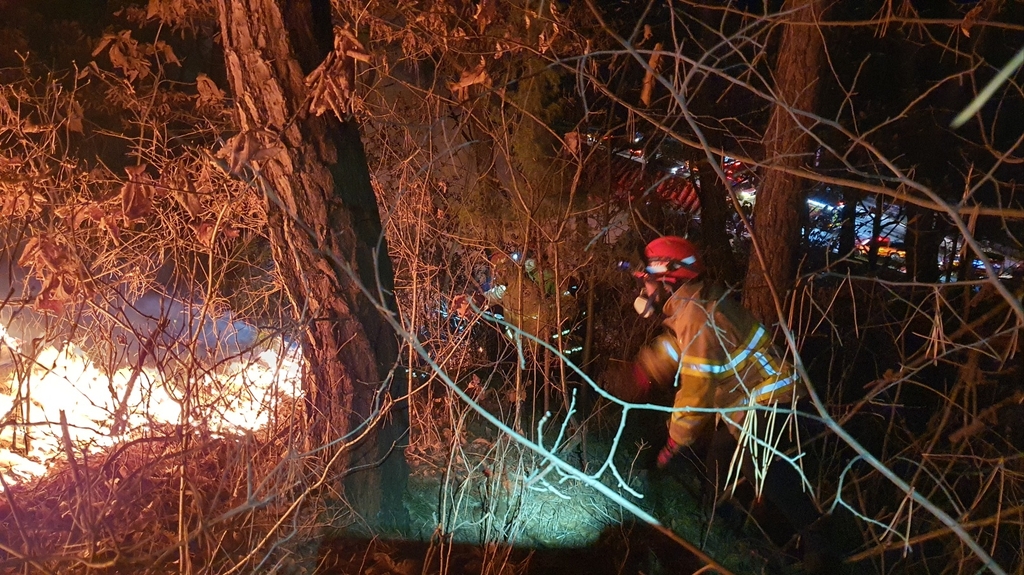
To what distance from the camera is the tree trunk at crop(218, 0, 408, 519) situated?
286 cm

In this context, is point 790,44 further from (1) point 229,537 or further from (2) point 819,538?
(1) point 229,537

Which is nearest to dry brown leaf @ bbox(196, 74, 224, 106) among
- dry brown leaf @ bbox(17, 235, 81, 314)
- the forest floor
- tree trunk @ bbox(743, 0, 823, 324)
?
dry brown leaf @ bbox(17, 235, 81, 314)

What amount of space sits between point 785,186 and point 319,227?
2.97 metres

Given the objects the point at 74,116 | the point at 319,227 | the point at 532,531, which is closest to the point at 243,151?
the point at 319,227

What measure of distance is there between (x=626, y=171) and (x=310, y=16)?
2.90 metres

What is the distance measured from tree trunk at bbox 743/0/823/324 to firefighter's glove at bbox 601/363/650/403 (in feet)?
3.68

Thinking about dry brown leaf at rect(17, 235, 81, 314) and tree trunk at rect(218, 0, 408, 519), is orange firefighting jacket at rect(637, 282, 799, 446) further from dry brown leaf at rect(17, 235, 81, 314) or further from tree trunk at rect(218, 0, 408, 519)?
dry brown leaf at rect(17, 235, 81, 314)

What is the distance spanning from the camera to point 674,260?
11.3ft

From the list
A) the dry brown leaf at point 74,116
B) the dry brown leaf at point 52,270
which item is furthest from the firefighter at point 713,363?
the dry brown leaf at point 74,116

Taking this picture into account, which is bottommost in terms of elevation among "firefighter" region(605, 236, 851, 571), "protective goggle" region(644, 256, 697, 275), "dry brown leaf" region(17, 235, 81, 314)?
"firefighter" region(605, 236, 851, 571)

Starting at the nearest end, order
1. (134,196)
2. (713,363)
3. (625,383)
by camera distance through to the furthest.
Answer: (134,196), (713,363), (625,383)

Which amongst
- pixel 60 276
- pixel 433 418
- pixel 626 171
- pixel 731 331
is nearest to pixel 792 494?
pixel 731 331

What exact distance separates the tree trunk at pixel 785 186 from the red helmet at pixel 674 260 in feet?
2.62

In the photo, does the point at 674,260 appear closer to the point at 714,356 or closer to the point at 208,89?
the point at 714,356
